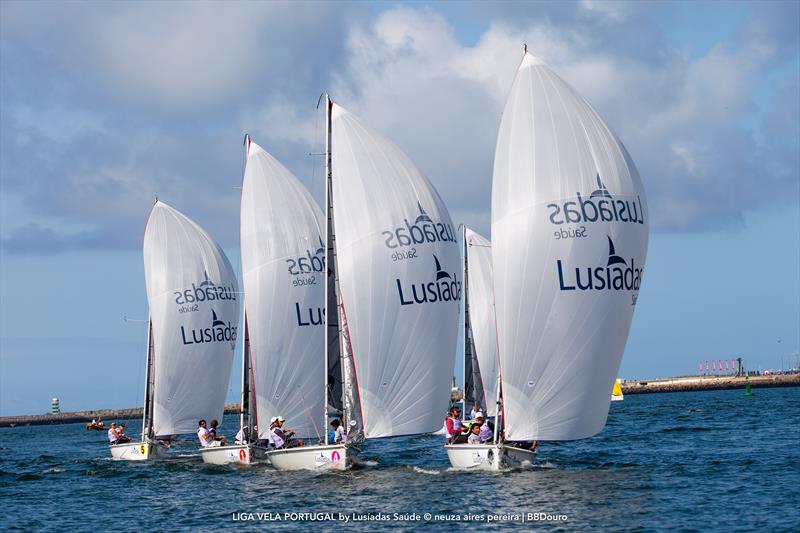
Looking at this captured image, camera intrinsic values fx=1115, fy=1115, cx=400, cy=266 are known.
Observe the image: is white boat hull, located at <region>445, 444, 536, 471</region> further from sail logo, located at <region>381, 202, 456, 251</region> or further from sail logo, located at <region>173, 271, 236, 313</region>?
sail logo, located at <region>173, 271, 236, 313</region>

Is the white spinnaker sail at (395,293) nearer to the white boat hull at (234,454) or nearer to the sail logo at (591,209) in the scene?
the sail logo at (591,209)

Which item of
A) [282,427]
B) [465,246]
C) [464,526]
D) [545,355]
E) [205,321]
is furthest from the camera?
[465,246]

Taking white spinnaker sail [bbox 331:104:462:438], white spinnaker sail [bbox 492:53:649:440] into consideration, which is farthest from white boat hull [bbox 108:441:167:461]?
white spinnaker sail [bbox 492:53:649:440]

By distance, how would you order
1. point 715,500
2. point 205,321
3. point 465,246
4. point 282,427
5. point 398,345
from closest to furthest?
point 715,500 → point 398,345 → point 282,427 → point 205,321 → point 465,246

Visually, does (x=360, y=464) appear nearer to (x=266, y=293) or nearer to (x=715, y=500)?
(x=266, y=293)

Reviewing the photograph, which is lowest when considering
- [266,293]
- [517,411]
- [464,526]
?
[464,526]

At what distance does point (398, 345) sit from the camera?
1298 inches

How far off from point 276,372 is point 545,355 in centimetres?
1104

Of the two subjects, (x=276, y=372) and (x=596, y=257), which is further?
(x=276, y=372)

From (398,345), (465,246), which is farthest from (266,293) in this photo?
(465,246)

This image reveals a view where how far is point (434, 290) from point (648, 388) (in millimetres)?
121897

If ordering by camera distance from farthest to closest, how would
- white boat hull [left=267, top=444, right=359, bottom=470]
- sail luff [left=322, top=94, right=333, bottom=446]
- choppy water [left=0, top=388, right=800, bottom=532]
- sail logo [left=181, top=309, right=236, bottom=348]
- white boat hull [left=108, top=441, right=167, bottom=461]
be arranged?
sail logo [left=181, top=309, right=236, bottom=348]
white boat hull [left=108, top=441, right=167, bottom=461]
sail luff [left=322, top=94, right=333, bottom=446]
white boat hull [left=267, top=444, right=359, bottom=470]
choppy water [left=0, top=388, right=800, bottom=532]

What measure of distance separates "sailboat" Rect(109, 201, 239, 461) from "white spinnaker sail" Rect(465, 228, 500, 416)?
13.0 m

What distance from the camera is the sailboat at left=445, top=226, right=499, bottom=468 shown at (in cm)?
5244
